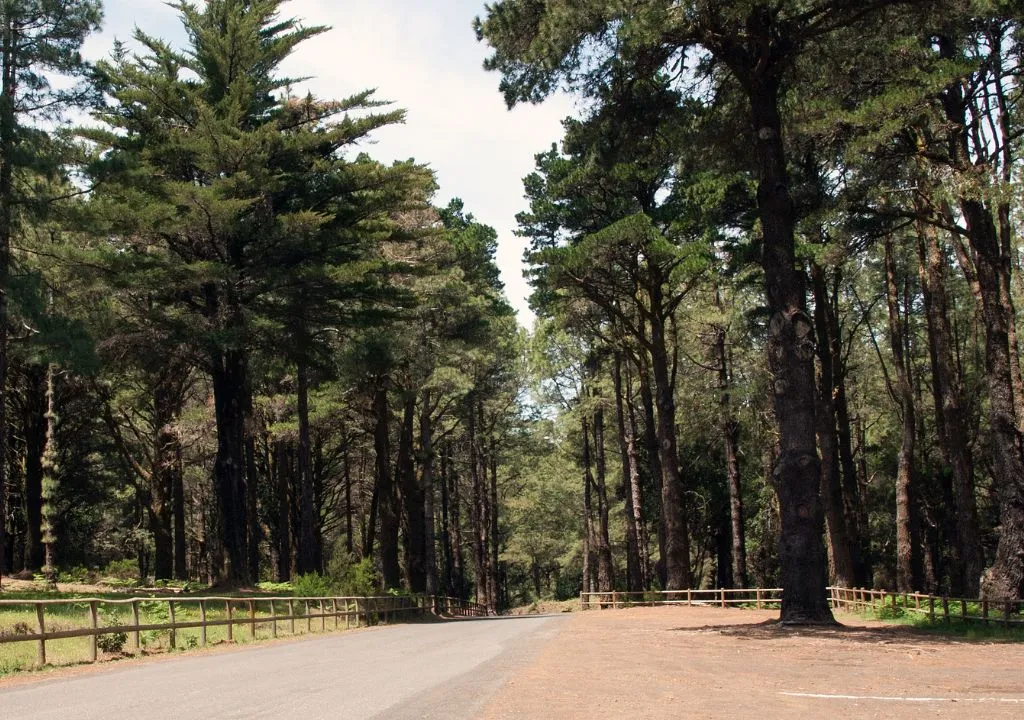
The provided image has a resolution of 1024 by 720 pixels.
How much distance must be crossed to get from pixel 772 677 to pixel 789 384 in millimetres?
7956

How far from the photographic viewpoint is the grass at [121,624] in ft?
47.6

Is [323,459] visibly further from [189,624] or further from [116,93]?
[189,624]

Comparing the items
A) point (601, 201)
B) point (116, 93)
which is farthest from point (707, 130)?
point (116, 93)

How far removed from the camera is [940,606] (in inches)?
798

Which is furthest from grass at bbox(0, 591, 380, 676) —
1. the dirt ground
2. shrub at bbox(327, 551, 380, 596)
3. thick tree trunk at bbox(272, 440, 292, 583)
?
thick tree trunk at bbox(272, 440, 292, 583)

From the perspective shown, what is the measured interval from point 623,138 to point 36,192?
49.4 ft

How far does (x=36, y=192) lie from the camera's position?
23.7 meters

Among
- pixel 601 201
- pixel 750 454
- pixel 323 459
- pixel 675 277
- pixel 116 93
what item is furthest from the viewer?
pixel 323 459

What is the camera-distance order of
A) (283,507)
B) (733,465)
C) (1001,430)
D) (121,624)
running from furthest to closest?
(283,507)
(733,465)
(1001,430)
(121,624)

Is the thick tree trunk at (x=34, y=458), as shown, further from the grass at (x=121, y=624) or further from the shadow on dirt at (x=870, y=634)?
the shadow on dirt at (x=870, y=634)

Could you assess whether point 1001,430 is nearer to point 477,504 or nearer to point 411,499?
point 411,499

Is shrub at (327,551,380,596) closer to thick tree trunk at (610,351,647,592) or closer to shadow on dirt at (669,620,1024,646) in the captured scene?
thick tree trunk at (610,351,647,592)

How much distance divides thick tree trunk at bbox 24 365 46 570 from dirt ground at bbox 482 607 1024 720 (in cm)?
2833

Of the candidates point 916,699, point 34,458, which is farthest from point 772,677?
point 34,458
